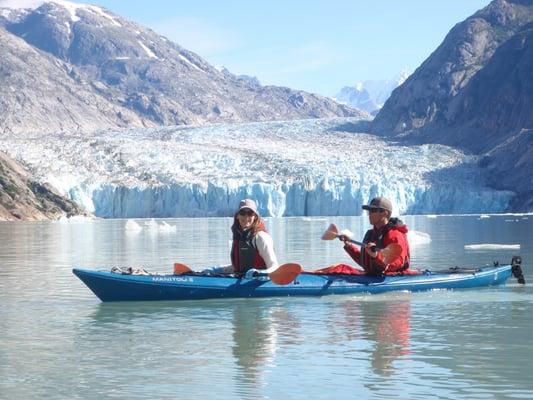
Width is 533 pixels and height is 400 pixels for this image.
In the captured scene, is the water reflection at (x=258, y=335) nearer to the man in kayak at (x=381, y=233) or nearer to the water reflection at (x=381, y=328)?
the water reflection at (x=381, y=328)

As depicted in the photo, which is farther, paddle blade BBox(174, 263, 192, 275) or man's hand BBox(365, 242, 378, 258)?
paddle blade BBox(174, 263, 192, 275)

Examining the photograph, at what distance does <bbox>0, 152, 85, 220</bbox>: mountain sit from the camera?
75125 mm

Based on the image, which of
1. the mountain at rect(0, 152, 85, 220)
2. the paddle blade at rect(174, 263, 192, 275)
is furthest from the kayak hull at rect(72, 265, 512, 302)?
the mountain at rect(0, 152, 85, 220)

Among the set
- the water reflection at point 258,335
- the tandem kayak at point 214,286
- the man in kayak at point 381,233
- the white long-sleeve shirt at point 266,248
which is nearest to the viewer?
the water reflection at point 258,335

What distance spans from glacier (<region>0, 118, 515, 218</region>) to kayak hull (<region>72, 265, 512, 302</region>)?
5573 centimetres

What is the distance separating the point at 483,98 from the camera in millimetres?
109125

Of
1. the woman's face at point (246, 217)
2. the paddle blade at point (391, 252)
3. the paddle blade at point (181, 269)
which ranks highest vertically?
the woman's face at point (246, 217)

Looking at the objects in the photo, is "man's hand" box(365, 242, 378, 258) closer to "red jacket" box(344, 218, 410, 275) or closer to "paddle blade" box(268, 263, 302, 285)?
"red jacket" box(344, 218, 410, 275)

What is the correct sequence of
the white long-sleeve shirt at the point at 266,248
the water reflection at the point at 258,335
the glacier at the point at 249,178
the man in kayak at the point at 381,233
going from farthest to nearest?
the glacier at the point at 249,178 < the man in kayak at the point at 381,233 < the white long-sleeve shirt at the point at 266,248 < the water reflection at the point at 258,335

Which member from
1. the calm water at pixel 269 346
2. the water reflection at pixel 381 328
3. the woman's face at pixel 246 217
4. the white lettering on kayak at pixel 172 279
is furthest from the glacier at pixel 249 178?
the woman's face at pixel 246 217

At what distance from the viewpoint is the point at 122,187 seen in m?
75.8

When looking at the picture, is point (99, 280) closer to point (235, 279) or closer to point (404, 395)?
point (235, 279)

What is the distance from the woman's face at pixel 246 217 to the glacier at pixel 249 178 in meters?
57.3

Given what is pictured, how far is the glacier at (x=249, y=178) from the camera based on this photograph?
240 ft
